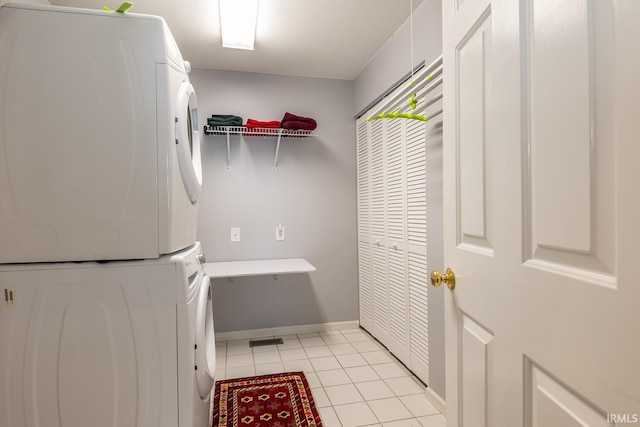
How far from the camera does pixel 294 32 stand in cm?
236

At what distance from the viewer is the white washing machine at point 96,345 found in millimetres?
1094

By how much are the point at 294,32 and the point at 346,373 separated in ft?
7.89

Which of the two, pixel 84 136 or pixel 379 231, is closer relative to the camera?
pixel 84 136

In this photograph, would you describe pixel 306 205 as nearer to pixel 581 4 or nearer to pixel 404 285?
pixel 404 285

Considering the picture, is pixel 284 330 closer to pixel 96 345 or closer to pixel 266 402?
pixel 266 402

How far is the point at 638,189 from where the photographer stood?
1.57 ft

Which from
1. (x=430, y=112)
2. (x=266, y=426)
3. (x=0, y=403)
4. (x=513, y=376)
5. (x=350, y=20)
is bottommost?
(x=266, y=426)

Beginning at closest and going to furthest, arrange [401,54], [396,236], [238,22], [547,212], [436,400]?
1. [547,212]
2. [436,400]
3. [238,22]
4. [401,54]
5. [396,236]

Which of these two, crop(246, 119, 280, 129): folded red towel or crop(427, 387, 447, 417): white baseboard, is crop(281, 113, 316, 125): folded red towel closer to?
crop(246, 119, 280, 129): folded red towel

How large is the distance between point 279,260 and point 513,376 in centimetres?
244

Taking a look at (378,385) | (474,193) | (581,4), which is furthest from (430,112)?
(378,385)

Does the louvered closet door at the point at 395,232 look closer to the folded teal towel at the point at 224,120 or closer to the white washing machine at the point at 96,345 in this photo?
the folded teal towel at the point at 224,120

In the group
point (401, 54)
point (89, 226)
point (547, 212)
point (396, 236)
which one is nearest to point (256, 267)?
point (396, 236)

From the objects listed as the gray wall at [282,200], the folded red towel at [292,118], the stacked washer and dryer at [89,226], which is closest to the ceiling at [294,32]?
the gray wall at [282,200]
